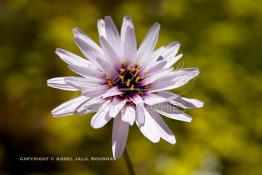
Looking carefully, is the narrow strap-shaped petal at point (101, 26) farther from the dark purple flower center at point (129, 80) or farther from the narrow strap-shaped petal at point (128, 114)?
the narrow strap-shaped petal at point (128, 114)

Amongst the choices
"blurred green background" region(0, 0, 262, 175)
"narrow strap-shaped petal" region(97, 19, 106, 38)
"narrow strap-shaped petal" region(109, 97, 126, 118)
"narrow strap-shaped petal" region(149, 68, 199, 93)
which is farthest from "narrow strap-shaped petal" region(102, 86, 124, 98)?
"blurred green background" region(0, 0, 262, 175)

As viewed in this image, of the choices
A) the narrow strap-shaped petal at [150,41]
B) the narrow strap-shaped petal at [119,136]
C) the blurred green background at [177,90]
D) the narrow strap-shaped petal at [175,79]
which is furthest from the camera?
the blurred green background at [177,90]

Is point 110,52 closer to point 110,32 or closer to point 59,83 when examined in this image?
point 110,32

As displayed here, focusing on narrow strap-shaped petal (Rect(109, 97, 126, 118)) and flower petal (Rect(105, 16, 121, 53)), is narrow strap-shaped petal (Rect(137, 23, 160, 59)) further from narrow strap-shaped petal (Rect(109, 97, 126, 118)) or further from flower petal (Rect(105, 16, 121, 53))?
narrow strap-shaped petal (Rect(109, 97, 126, 118))

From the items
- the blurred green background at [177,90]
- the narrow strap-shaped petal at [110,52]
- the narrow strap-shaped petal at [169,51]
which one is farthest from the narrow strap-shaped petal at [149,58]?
the blurred green background at [177,90]

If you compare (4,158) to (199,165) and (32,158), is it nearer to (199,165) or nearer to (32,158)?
(32,158)

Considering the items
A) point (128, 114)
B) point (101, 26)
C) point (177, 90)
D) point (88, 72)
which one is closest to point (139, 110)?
point (128, 114)

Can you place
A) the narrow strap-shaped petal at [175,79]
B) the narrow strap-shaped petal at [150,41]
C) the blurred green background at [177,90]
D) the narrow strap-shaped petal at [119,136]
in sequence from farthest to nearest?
the blurred green background at [177,90], the narrow strap-shaped petal at [150,41], the narrow strap-shaped petal at [175,79], the narrow strap-shaped petal at [119,136]
